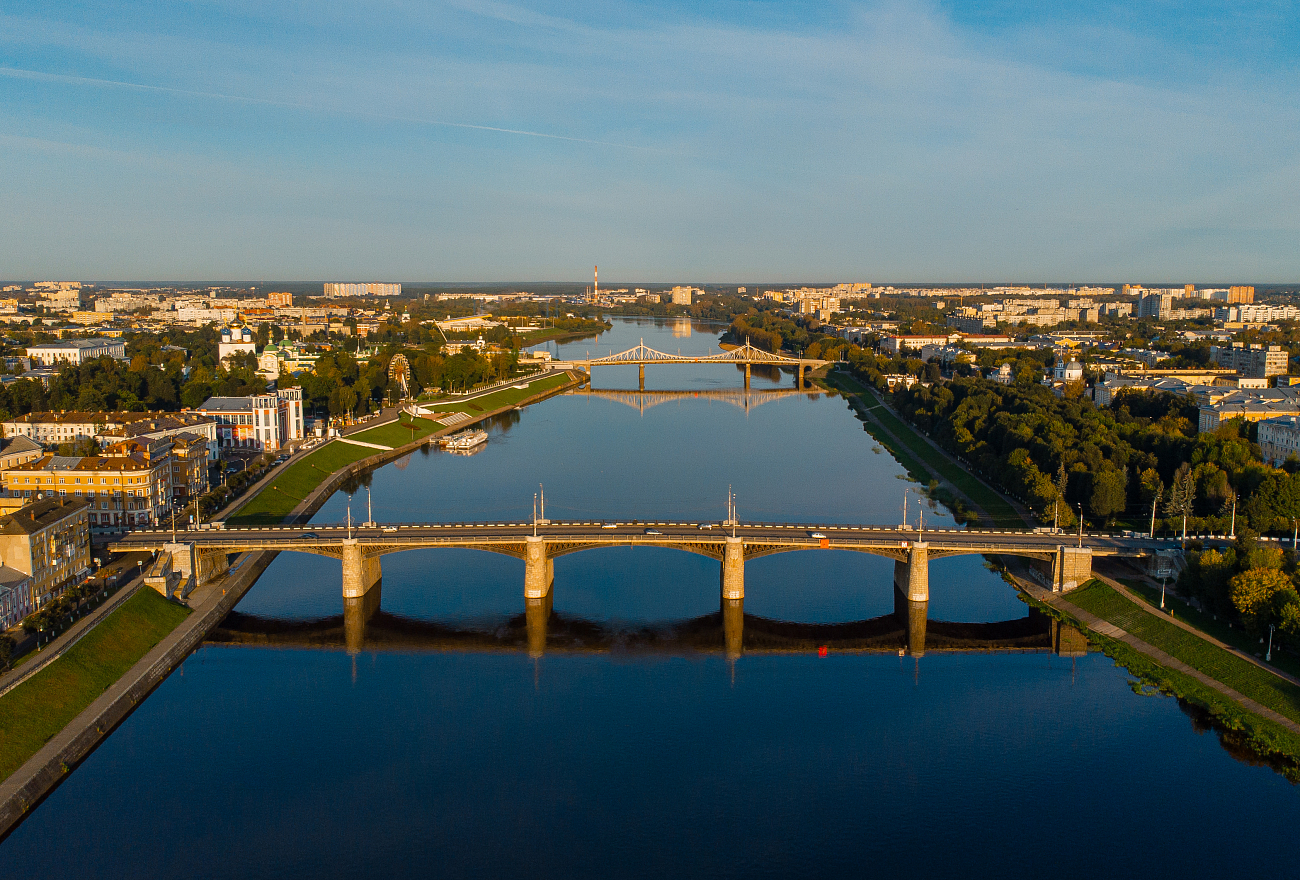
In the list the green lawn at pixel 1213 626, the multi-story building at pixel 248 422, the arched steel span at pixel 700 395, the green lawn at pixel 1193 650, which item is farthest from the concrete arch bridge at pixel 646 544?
the arched steel span at pixel 700 395

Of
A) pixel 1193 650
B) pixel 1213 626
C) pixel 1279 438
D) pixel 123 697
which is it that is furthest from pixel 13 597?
pixel 1279 438

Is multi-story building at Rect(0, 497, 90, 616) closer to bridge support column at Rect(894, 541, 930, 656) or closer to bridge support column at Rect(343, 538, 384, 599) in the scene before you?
bridge support column at Rect(343, 538, 384, 599)

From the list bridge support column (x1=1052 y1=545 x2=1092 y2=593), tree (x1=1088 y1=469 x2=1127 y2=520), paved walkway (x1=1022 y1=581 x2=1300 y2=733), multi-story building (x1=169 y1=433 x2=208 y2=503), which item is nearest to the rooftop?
multi-story building (x1=169 y1=433 x2=208 y2=503)

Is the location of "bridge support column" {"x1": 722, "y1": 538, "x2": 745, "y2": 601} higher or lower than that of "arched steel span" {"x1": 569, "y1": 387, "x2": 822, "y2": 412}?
lower

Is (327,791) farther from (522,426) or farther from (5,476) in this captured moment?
(522,426)

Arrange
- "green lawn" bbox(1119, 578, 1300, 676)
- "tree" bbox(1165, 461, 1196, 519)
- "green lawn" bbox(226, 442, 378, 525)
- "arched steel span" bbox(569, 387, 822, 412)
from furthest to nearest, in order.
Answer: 1. "arched steel span" bbox(569, 387, 822, 412)
2. "green lawn" bbox(226, 442, 378, 525)
3. "tree" bbox(1165, 461, 1196, 519)
4. "green lawn" bbox(1119, 578, 1300, 676)

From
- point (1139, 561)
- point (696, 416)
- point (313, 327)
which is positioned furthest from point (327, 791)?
point (313, 327)

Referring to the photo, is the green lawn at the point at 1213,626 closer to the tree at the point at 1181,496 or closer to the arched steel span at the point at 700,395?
the tree at the point at 1181,496
